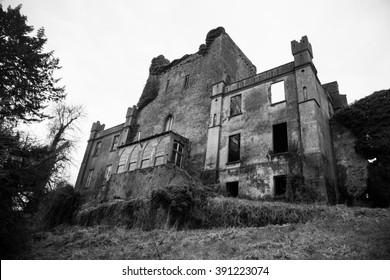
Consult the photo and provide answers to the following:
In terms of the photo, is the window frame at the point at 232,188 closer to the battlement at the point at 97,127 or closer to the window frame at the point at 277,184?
the window frame at the point at 277,184

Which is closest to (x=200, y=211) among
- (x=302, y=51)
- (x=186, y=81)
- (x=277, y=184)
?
(x=277, y=184)

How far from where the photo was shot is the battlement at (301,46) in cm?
1653

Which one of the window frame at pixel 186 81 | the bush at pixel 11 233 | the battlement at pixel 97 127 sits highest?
the window frame at pixel 186 81

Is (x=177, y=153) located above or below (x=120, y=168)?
above

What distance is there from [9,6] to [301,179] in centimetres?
1693

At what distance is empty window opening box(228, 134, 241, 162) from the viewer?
17.5m

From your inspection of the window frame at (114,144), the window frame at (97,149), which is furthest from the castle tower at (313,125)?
the window frame at (97,149)

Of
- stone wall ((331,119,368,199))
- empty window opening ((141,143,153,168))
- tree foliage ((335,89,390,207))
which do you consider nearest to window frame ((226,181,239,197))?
stone wall ((331,119,368,199))

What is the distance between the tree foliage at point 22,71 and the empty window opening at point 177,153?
27.7 feet

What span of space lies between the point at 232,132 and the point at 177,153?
14.7 ft

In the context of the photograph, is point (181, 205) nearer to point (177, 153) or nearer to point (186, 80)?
point (177, 153)

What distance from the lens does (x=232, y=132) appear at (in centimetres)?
1747

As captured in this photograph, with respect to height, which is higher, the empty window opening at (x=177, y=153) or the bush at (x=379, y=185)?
the empty window opening at (x=177, y=153)

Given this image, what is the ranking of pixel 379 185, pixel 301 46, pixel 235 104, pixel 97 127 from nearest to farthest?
pixel 379 185, pixel 301 46, pixel 235 104, pixel 97 127
